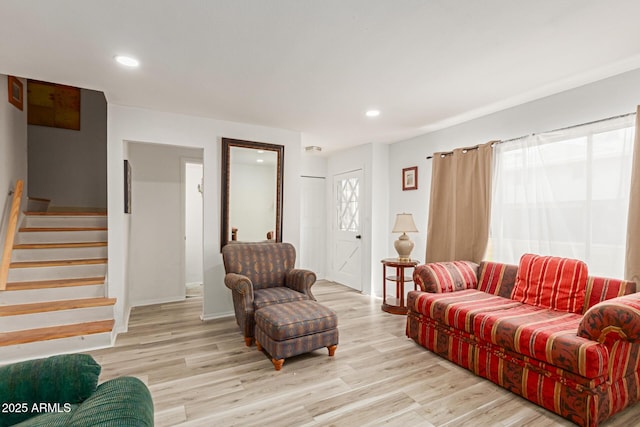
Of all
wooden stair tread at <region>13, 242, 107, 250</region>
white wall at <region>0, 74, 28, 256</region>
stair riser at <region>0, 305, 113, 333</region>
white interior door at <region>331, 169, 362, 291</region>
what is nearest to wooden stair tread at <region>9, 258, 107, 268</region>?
wooden stair tread at <region>13, 242, 107, 250</region>

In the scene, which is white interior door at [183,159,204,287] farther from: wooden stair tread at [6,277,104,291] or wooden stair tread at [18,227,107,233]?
wooden stair tread at [6,277,104,291]

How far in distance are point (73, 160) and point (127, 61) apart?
133 inches

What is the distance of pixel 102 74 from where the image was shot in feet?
8.26

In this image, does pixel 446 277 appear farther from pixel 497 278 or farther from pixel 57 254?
pixel 57 254

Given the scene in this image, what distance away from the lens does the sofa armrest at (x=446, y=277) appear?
306cm

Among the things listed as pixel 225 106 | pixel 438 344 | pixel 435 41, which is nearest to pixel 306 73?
pixel 435 41

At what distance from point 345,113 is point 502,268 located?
90.4 inches

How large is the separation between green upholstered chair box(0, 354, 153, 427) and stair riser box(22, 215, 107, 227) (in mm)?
3396

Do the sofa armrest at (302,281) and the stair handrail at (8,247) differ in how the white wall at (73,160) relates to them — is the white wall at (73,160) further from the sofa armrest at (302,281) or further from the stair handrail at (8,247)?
the sofa armrest at (302,281)

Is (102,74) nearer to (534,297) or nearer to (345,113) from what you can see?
(345,113)

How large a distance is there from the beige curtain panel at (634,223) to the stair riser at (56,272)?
15.8ft

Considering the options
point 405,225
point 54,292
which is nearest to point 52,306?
point 54,292

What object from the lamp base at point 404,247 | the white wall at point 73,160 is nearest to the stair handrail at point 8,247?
the white wall at point 73,160

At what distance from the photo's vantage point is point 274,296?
3.13m
